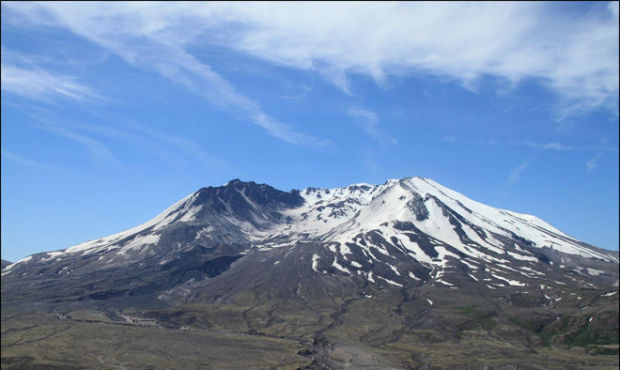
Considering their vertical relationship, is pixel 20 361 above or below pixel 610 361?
above

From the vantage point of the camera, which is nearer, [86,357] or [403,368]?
[403,368]

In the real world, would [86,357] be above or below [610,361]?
above

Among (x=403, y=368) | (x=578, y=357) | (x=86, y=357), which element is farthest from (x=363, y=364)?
(x=86, y=357)

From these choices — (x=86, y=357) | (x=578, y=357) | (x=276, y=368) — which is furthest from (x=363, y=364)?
(x=86, y=357)

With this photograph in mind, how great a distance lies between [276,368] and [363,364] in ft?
110

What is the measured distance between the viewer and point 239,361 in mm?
198500

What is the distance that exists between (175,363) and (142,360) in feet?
46.9

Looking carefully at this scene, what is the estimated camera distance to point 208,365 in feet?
634

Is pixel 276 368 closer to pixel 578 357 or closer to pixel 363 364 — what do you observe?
pixel 363 364

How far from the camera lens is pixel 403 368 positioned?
187375 millimetres

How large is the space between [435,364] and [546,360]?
4289 cm

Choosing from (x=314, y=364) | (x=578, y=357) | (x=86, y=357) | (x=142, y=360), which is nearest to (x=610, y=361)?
(x=578, y=357)

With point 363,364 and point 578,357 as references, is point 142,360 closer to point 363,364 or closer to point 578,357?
point 363,364

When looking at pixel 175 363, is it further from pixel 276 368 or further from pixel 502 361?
pixel 502 361
